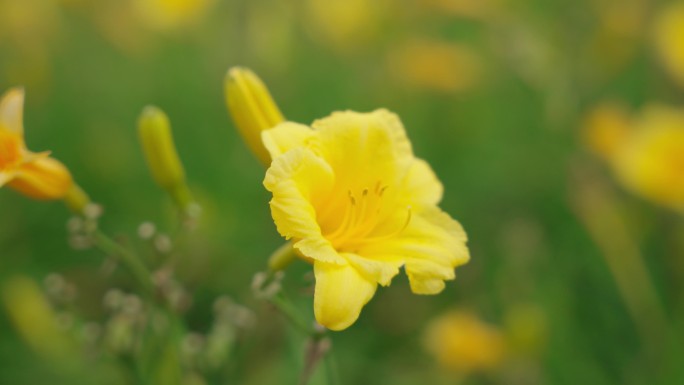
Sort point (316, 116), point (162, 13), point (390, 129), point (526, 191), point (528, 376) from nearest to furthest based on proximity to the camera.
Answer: point (390, 129)
point (528, 376)
point (526, 191)
point (316, 116)
point (162, 13)

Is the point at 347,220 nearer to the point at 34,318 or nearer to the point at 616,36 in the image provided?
the point at 34,318

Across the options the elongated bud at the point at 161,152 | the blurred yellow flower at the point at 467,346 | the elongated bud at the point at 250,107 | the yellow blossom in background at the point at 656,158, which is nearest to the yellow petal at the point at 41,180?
the elongated bud at the point at 161,152

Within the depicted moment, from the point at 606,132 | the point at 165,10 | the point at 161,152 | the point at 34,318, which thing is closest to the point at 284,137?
the point at 161,152

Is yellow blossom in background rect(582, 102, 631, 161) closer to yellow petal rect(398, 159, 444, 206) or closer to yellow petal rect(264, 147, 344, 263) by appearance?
yellow petal rect(398, 159, 444, 206)

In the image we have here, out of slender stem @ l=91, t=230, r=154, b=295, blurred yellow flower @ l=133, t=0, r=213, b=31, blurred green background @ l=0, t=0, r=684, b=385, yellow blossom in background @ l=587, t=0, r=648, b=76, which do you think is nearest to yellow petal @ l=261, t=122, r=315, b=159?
slender stem @ l=91, t=230, r=154, b=295

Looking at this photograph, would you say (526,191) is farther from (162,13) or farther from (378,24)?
(162,13)

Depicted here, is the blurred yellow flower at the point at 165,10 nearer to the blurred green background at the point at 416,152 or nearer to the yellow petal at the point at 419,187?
the blurred green background at the point at 416,152

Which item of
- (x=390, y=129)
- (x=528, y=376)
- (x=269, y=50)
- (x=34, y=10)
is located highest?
(x=390, y=129)

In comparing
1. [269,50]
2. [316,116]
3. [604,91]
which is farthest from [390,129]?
[604,91]
